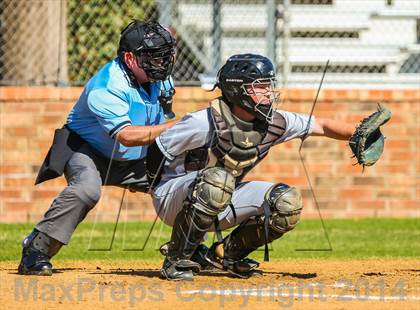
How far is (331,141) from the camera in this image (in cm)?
1227

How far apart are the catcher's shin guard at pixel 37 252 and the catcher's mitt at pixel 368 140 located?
2122 mm

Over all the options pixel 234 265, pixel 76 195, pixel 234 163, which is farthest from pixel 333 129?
pixel 76 195

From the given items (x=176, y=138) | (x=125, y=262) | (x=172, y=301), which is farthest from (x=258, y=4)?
(x=172, y=301)

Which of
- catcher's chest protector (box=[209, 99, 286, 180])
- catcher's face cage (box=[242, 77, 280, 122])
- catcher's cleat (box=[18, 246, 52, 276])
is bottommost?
catcher's cleat (box=[18, 246, 52, 276])

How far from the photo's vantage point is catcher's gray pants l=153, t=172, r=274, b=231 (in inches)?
279

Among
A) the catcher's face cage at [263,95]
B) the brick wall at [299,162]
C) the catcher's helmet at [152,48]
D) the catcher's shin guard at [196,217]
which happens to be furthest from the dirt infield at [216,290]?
the brick wall at [299,162]

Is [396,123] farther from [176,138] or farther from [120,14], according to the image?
[176,138]

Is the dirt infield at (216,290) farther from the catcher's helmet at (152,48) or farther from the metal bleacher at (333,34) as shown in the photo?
the metal bleacher at (333,34)

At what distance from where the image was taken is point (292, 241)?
420 inches

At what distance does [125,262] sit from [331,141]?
169 inches

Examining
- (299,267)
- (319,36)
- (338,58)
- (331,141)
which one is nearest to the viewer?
(299,267)

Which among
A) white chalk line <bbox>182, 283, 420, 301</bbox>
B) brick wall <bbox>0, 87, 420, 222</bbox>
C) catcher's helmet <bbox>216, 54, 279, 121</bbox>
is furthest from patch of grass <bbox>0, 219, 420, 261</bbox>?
white chalk line <bbox>182, 283, 420, 301</bbox>

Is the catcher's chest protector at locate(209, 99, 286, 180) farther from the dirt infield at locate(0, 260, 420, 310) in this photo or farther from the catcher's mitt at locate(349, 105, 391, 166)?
the dirt infield at locate(0, 260, 420, 310)

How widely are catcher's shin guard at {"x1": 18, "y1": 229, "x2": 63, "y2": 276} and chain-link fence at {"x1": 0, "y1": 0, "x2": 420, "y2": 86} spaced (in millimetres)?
5285
